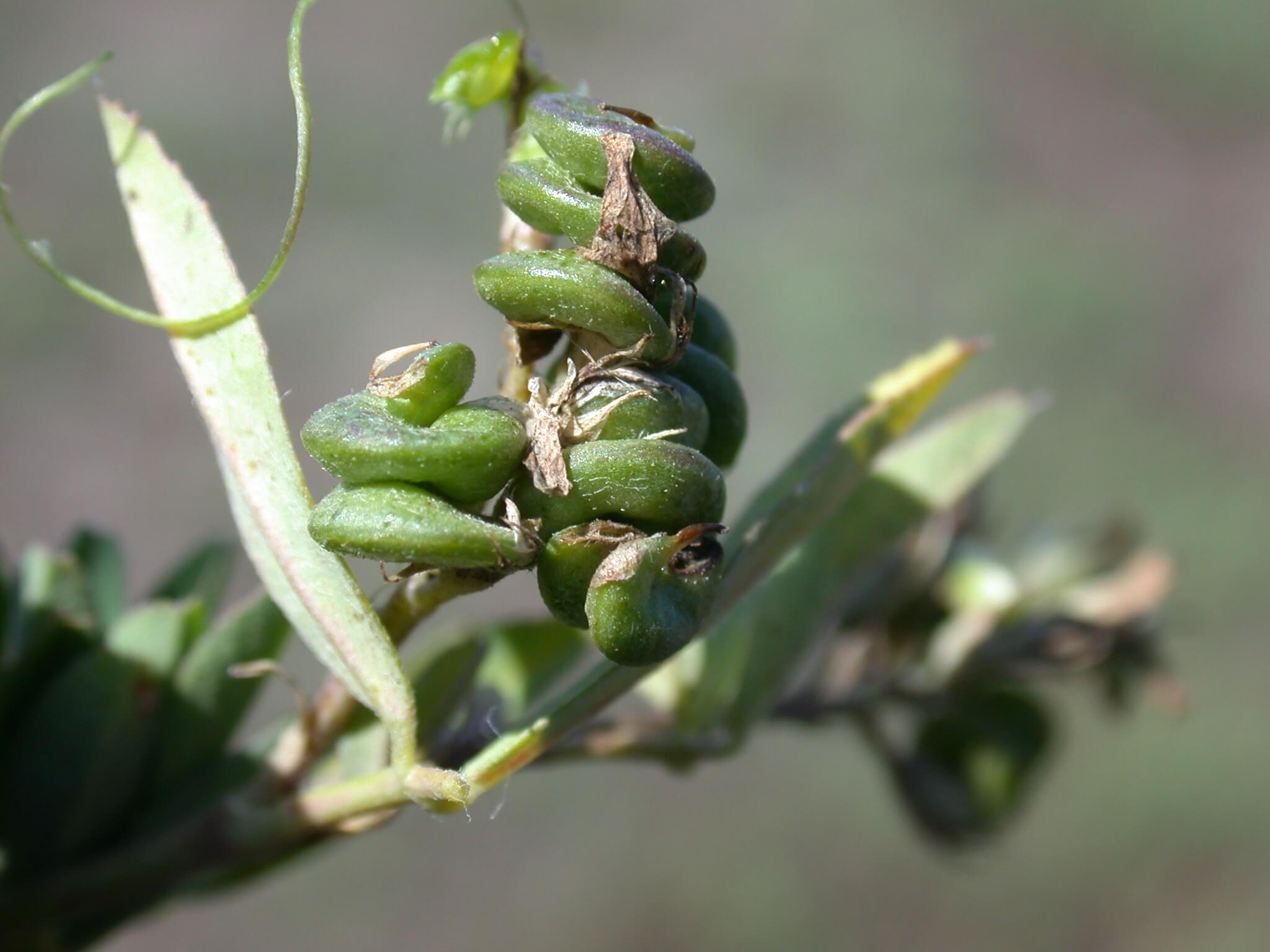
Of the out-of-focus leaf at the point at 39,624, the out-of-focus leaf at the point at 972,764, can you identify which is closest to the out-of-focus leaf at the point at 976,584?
the out-of-focus leaf at the point at 972,764

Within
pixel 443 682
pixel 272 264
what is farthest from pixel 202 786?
pixel 272 264

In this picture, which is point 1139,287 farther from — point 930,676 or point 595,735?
point 595,735

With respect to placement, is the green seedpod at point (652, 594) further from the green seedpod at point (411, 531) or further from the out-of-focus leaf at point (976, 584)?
the out-of-focus leaf at point (976, 584)

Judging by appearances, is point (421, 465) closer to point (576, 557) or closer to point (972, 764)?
point (576, 557)

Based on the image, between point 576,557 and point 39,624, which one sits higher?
point 576,557

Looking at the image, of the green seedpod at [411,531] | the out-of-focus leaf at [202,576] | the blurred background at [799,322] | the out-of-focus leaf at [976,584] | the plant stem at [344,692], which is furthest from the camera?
the blurred background at [799,322]
